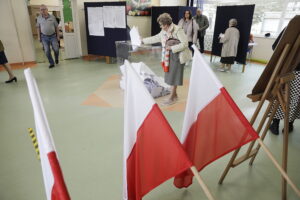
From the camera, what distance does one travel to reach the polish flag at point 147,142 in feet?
3.21

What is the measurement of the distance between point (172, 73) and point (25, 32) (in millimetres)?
4665

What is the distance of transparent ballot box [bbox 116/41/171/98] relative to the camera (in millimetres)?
3723

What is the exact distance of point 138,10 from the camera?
7.15 m

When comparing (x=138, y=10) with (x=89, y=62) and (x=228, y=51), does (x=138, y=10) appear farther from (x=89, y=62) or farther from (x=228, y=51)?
(x=228, y=51)

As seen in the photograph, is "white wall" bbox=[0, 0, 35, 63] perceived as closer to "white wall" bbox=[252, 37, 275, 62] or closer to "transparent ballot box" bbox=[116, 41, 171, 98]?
"transparent ballot box" bbox=[116, 41, 171, 98]

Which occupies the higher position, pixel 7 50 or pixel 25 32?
pixel 25 32

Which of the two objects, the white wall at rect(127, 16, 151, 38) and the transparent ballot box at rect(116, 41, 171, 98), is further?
the white wall at rect(127, 16, 151, 38)

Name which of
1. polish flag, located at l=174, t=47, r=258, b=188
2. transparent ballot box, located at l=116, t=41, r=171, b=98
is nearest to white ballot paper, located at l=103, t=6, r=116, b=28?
transparent ballot box, located at l=116, t=41, r=171, b=98

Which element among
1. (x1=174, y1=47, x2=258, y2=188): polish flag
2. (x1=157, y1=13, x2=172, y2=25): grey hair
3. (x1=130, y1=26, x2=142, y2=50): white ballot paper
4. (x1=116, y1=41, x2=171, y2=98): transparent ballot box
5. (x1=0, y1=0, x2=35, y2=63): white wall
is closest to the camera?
(x1=174, y1=47, x2=258, y2=188): polish flag

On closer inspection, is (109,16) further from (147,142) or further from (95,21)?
(147,142)

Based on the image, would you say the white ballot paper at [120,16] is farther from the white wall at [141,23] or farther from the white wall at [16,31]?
the white wall at [16,31]

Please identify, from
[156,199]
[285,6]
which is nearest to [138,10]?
[285,6]

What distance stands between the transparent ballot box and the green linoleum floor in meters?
0.13

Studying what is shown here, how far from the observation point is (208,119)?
1436mm
